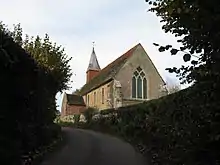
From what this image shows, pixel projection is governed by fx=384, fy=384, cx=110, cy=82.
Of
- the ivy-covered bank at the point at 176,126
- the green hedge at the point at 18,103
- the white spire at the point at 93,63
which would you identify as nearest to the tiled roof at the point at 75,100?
the white spire at the point at 93,63

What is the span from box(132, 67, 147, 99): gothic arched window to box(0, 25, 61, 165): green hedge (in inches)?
1396

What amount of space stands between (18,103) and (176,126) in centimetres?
429

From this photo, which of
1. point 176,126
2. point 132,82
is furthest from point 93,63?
point 176,126

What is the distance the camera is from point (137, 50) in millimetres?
50312

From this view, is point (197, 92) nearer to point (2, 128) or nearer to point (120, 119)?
point (2, 128)

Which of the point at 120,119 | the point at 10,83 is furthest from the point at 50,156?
the point at 120,119

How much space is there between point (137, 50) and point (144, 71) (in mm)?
2911

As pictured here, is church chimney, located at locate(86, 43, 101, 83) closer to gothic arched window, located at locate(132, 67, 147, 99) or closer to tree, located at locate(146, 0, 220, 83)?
gothic arched window, located at locate(132, 67, 147, 99)

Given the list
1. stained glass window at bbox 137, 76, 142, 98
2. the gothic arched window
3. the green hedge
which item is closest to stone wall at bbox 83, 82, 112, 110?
the gothic arched window

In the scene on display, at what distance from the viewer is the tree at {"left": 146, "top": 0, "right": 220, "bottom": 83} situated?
5.20m

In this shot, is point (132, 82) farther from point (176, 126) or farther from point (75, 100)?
point (176, 126)

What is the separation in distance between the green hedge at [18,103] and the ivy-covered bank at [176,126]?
3.72 meters

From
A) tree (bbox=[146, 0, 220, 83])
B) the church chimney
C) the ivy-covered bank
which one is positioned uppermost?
the church chimney

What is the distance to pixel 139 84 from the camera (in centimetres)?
5000
